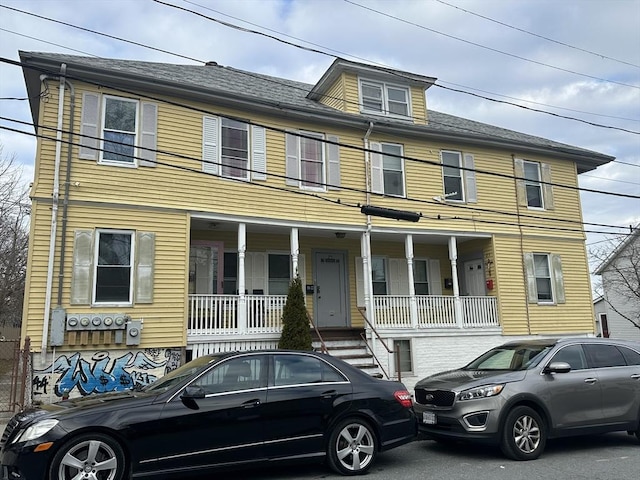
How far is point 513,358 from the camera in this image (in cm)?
778

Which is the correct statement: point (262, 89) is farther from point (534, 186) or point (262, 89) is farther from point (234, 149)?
point (534, 186)

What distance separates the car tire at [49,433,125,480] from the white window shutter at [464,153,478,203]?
41.9 ft

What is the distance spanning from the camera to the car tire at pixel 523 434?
21.9 feet

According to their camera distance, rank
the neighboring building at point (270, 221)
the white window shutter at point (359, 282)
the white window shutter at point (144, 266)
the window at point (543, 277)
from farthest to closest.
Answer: the window at point (543, 277)
the white window shutter at point (359, 282)
the white window shutter at point (144, 266)
the neighboring building at point (270, 221)

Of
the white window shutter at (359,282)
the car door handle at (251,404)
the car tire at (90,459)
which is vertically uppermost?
the white window shutter at (359,282)

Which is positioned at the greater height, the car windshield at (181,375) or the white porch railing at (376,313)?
the white porch railing at (376,313)

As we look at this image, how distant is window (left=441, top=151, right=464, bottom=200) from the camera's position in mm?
15453

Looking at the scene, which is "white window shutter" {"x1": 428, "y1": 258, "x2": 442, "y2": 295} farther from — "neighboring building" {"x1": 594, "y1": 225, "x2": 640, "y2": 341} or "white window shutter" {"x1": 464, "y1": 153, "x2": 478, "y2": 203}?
"neighboring building" {"x1": 594, "y1": 225, "x2": 640, "y2": 341}

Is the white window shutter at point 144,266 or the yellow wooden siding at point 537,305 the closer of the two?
the white window shutter at point 144,266

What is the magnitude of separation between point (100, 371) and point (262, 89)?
9029 mm

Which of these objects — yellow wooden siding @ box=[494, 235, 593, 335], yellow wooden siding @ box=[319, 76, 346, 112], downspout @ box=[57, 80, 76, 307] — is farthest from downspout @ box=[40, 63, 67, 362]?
yellow wooden siding @ box=[494, 235, 593, 335]

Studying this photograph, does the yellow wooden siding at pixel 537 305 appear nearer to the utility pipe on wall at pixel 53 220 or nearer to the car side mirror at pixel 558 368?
the car side mirror at pixel 558 368

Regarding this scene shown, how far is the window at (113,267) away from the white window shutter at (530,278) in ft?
37.9

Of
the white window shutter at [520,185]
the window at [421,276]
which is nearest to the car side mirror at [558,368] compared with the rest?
the window at [421,276]
